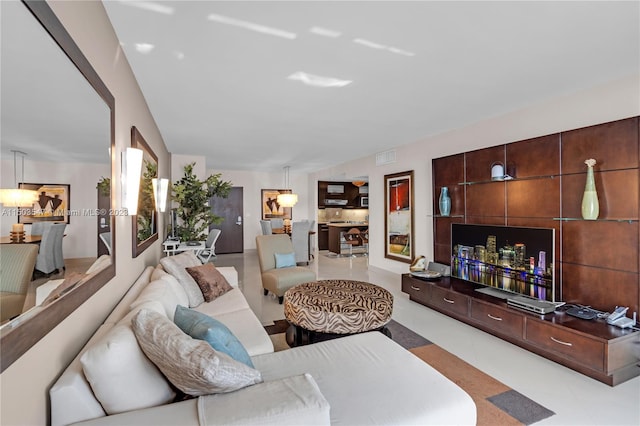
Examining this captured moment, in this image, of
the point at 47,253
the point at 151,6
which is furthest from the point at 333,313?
the point at 151,6

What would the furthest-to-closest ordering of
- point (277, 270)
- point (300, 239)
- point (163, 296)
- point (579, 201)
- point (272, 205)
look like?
point (272, 205) < point (300, 239) < point (277, 270) < point (579, 201) < point (163, 296)

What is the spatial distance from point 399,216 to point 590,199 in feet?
10.5

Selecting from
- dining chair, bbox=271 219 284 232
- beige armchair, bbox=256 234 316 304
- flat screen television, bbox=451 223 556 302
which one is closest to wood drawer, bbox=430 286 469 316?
flat screen television, bbox=451 223 556 302

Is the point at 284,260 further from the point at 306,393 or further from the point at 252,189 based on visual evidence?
the point at 252,189

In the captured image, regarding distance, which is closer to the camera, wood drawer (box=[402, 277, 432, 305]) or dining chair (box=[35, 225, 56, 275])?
dining chair (box=[35, 225, 56, 275])

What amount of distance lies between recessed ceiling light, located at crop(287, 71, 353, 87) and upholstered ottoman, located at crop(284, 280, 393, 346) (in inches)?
82.2

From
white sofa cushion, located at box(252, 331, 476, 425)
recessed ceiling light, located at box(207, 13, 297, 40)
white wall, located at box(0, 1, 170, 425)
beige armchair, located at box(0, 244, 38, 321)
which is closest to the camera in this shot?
beige armchair, located at box(0, 244, 38, 321)

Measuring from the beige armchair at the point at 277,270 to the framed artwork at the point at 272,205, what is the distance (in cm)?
489

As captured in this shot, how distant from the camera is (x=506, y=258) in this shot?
3.61 m

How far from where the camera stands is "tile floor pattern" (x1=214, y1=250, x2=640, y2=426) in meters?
2.06

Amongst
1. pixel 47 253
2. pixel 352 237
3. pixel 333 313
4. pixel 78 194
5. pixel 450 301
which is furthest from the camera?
pixel 352 237

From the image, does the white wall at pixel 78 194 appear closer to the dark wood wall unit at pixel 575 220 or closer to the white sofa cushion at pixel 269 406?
the white sofa cushion at pixel 269 406

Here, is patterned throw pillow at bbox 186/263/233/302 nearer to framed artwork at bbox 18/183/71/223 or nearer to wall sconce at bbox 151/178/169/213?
wall sconce at bbox 151/178/169/213

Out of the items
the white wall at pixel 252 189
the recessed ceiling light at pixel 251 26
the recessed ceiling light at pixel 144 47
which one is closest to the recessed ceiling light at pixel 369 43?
the recessed ceiling light at pixel 251 26
